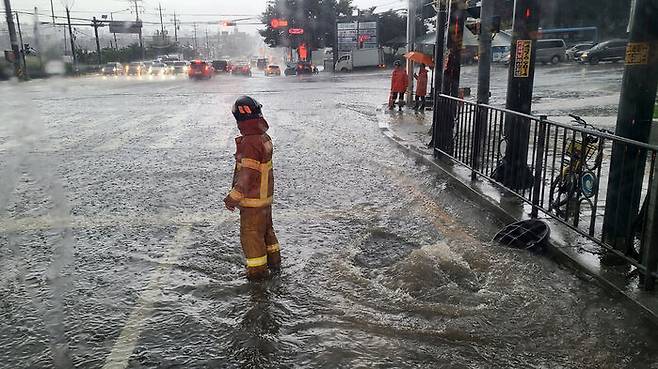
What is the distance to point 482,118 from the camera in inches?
281

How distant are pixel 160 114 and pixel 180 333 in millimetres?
14379

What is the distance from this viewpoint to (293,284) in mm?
4301

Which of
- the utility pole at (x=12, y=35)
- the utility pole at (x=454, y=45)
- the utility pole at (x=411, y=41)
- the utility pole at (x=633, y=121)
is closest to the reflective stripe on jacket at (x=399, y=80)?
the utility pole at (x=411, y=41)

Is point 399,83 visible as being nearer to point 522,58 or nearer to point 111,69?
point 522,58

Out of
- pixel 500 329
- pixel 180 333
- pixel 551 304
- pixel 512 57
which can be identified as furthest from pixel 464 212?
pixel 180 333

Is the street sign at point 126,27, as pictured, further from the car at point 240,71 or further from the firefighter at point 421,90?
the firefighter at point 421,90

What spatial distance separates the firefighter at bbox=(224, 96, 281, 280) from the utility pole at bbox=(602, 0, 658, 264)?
2.90 m

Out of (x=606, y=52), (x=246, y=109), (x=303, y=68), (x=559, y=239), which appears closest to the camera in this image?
(x=246, y=109)

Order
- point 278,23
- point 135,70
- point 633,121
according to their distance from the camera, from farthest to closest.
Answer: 1. point 278,23
2. point 135,70
3. point 633,121

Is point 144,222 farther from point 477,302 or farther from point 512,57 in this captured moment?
point 512,57

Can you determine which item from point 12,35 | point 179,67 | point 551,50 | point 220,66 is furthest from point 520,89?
point 220,66

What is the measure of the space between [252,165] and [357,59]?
51961 millimetres

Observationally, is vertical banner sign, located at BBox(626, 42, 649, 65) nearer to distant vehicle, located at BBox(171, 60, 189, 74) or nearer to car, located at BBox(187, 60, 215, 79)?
car, located at BBox(187, 60, 215, 79)

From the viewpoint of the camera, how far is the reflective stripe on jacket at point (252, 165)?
4.15m
